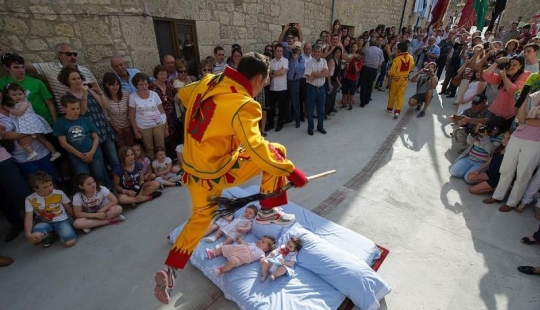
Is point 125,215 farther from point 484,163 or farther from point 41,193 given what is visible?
point 484,163

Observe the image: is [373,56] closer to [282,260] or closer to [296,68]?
[296,68]

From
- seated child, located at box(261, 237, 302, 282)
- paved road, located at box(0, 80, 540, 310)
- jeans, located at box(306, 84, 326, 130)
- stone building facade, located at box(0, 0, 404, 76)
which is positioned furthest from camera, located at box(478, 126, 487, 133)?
stone building facade, located at box(0, 0, 404, 76)

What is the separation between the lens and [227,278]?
2.70 m

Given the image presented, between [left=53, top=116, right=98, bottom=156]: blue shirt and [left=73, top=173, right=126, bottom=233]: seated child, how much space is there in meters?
0.53

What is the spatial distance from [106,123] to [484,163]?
597cm

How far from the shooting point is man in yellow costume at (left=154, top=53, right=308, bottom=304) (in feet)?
6.04

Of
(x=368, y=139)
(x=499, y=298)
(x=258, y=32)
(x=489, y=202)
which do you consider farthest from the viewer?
(x=258, y=32)

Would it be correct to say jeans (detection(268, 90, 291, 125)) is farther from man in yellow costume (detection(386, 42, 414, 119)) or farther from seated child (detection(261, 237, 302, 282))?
seated child (detection(261, 237, 302, 282))

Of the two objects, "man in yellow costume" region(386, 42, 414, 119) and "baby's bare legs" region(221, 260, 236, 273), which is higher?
"man in yellow costume" region(386, 42, 414, 119)

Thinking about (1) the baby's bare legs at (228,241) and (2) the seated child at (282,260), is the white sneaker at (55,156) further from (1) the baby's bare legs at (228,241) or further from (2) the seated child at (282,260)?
(2) the seated child at (282,260)

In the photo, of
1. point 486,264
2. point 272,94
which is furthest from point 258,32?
point 486,264

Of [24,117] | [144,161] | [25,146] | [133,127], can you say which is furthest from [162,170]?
[24,117]

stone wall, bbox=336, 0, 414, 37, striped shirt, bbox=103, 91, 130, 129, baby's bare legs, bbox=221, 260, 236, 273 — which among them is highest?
stone wall, bbox=336, 0, 414, 37

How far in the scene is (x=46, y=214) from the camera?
322cm
